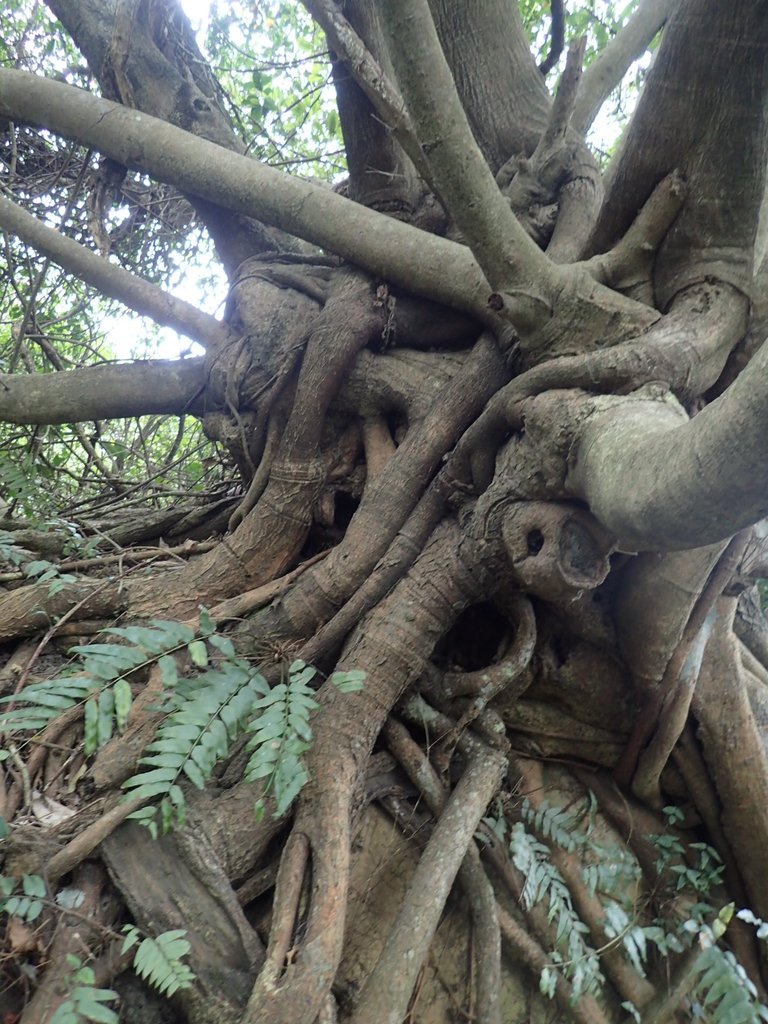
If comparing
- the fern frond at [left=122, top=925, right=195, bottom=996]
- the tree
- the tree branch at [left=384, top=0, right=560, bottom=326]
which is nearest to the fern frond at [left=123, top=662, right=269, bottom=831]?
the tree

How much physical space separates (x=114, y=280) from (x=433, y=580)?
1920 mm

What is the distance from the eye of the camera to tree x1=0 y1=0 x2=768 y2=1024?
159 cm

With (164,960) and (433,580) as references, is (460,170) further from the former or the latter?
(164,960)

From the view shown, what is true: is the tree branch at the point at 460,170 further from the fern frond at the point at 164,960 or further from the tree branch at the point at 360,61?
the fern frond at the point at 164,960

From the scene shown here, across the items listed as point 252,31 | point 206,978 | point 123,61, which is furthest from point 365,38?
point 206,978

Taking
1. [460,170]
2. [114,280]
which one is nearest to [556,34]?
[460,170]

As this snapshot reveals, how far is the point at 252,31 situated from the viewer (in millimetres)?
4633

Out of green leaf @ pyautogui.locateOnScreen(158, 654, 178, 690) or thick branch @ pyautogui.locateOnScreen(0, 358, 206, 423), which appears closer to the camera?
green leaf @ pyautogui.locateOnScreen(158, 654, 178, 690)

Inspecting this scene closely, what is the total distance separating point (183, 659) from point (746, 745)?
187 cm

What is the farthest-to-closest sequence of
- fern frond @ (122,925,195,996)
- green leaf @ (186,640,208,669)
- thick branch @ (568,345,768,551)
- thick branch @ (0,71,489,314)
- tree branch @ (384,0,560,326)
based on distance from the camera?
thick branch @ (0,71,489,314)
tree branch @ (384,0,560,326)
green leaf @ (186,640,208,669)
fern frond @ (122,925,195,996)
thick branch @ (568,345,768,551)

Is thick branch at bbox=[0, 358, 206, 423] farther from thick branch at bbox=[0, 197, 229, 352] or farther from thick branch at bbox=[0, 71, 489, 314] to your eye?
thick branch at bbox=[0, 71, 489, 314]

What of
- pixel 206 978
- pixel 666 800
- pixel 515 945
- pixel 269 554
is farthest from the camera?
pixel 269 554

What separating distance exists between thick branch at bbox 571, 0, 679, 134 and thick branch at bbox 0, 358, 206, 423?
2337 mm

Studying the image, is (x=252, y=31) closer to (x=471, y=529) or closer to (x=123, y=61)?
(x=123, y=61)
